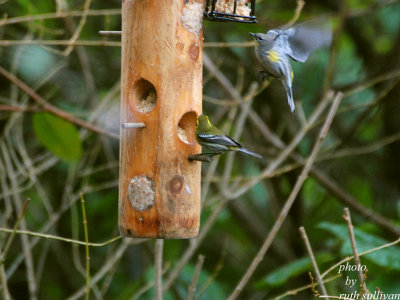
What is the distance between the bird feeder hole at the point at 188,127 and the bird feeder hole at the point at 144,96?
0.19 meters

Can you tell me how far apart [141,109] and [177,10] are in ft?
1.78

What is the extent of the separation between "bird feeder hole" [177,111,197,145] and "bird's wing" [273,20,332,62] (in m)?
0.65

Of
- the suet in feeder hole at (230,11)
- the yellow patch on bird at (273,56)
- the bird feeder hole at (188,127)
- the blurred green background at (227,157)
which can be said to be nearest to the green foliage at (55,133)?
the blurred green background at (227,157)

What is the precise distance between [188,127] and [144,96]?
0.94 ft

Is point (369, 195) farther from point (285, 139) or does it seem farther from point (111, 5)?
point (111, 5)

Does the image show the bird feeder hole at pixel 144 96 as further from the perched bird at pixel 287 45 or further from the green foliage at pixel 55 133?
the green foliage at pixel 55 133

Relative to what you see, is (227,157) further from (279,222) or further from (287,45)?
(279,222)

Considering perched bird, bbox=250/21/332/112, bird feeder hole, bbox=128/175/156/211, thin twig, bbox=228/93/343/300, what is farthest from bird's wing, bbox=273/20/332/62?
bird feeder hole, bbox=128/175/156/211

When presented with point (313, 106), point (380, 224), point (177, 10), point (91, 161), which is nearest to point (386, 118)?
point (313, 106)

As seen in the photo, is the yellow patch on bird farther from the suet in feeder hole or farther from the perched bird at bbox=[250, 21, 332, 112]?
the suet in feeder hole

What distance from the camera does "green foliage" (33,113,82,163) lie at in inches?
167

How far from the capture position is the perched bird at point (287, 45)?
324 cm

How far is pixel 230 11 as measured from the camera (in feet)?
10.9

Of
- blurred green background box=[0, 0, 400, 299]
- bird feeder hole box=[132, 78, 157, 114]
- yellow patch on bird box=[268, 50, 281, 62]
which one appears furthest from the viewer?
blurred green background box=[0, 0, 400, 299]
